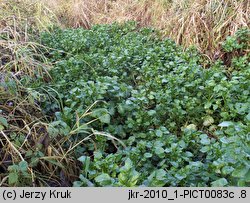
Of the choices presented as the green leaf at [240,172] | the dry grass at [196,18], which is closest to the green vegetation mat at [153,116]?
the green leaf at [240,172]

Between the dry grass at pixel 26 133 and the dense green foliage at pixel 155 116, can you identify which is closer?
the dense green foliage at pixel 155 116

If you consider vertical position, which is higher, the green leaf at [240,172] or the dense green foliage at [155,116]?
the green leaf at [240,172]

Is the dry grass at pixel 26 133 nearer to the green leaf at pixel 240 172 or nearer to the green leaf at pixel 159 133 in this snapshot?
the green leaf at pixel 159 133

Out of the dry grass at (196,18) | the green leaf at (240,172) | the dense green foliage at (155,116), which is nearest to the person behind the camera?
the green leaf at (240,172)

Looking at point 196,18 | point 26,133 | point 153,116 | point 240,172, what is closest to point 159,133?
point 153,116

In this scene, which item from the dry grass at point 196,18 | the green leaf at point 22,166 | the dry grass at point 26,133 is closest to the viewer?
the green leaf at point 22,166

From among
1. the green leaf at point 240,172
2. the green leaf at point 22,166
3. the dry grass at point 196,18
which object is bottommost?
the green leaf at point 22,166

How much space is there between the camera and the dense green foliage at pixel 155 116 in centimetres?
158

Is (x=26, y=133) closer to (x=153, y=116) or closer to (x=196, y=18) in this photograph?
(x=153, y=116)

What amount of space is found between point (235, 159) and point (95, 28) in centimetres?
392

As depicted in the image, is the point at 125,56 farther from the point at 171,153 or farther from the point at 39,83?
the point at 171,153

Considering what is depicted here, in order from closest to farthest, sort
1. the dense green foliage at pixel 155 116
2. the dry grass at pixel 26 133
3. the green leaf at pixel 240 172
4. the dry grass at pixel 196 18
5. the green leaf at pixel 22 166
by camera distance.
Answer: the green leaf at pixel 240 172, the dense green foliage at pixel 155 116, the green leaf at pixel 22 166, the dry grass at pixel 26 133, the dry grass at pixel 196 18

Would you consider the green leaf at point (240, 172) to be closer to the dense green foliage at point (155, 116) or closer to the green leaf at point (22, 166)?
the dense green foliage at point (155, 116)

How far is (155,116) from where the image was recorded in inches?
93.7
